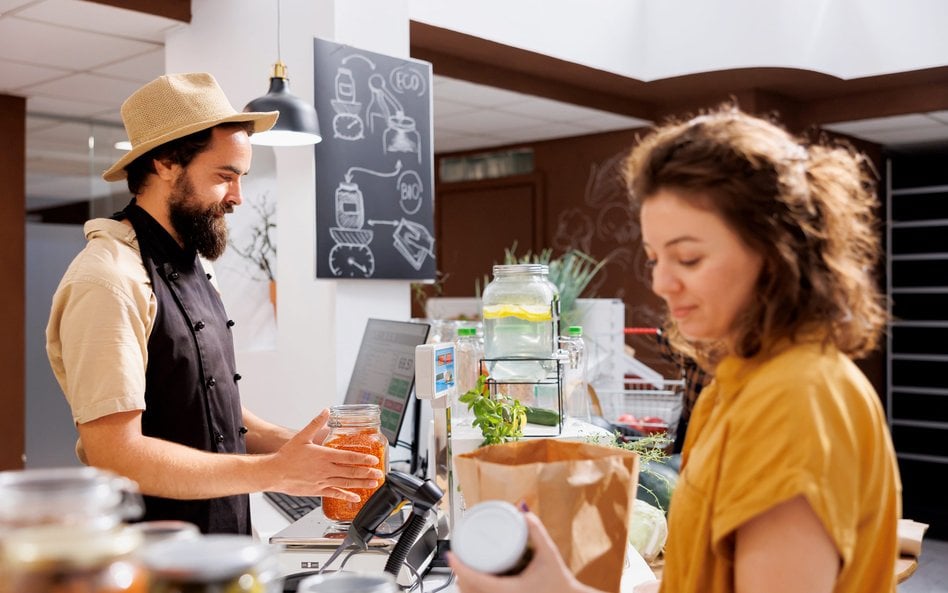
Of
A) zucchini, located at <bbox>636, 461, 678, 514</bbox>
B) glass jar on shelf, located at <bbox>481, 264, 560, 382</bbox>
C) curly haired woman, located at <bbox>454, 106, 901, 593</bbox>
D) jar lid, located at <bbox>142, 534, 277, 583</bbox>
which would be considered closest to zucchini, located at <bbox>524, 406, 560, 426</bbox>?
glass jar on shelf, located at <bbox>481, 264, 560, 382</bbox>

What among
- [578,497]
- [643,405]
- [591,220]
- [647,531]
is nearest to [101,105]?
[591,220]

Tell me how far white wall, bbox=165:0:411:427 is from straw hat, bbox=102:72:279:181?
1.64 metres

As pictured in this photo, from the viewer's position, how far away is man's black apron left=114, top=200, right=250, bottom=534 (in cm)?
191

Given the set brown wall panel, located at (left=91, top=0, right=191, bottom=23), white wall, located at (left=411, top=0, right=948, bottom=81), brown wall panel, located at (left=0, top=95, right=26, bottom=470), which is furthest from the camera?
brown wall panel, located at (left=0, top=95, right=26, bottom=470)

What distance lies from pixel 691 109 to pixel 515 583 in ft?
21.1

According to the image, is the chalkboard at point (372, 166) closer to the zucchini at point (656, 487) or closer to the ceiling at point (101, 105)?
the ceiling at point (101, 105)

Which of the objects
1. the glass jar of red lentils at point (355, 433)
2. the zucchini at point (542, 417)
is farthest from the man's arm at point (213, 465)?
the zucchini at point (542, 417)

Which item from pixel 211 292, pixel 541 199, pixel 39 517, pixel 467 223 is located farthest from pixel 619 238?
pixel 39 517

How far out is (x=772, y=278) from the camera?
1.07m

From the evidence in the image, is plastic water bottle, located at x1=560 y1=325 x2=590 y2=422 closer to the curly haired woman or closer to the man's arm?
the man's arm

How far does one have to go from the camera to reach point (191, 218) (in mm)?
2066

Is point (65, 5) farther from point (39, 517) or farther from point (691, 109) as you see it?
point (691, 109)

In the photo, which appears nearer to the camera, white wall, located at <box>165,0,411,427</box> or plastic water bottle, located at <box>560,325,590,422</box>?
plastic water bottle, located at <box>560,325,590,422</box>

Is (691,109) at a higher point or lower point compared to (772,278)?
higher
